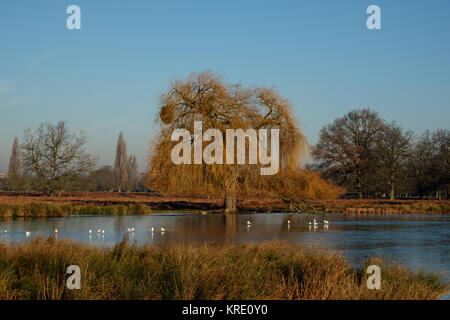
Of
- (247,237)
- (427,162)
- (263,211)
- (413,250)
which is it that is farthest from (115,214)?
(427,162)

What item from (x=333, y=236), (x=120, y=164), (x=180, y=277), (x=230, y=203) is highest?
(x=120, y=164)

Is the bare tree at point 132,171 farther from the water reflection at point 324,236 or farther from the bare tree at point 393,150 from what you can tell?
the water reflection at point 324,236

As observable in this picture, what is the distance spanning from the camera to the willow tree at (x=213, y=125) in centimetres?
2956

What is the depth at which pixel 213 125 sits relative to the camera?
29484 mm

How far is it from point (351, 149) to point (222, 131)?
2320 centimetres

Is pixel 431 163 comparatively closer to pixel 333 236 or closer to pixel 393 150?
pixel 393 150

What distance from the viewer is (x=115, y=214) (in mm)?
32938

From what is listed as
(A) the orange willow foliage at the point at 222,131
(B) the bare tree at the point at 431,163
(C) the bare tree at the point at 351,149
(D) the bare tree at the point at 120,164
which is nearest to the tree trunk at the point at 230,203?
(A) the orange willow foliage at the point at 222,131

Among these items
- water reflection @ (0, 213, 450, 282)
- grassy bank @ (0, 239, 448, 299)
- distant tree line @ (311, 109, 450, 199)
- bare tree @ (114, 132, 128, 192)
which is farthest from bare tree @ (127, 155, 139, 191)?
grassy bank @ (0, 239, 448, 299)

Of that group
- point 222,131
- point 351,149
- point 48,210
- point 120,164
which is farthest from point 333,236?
point 120,164
